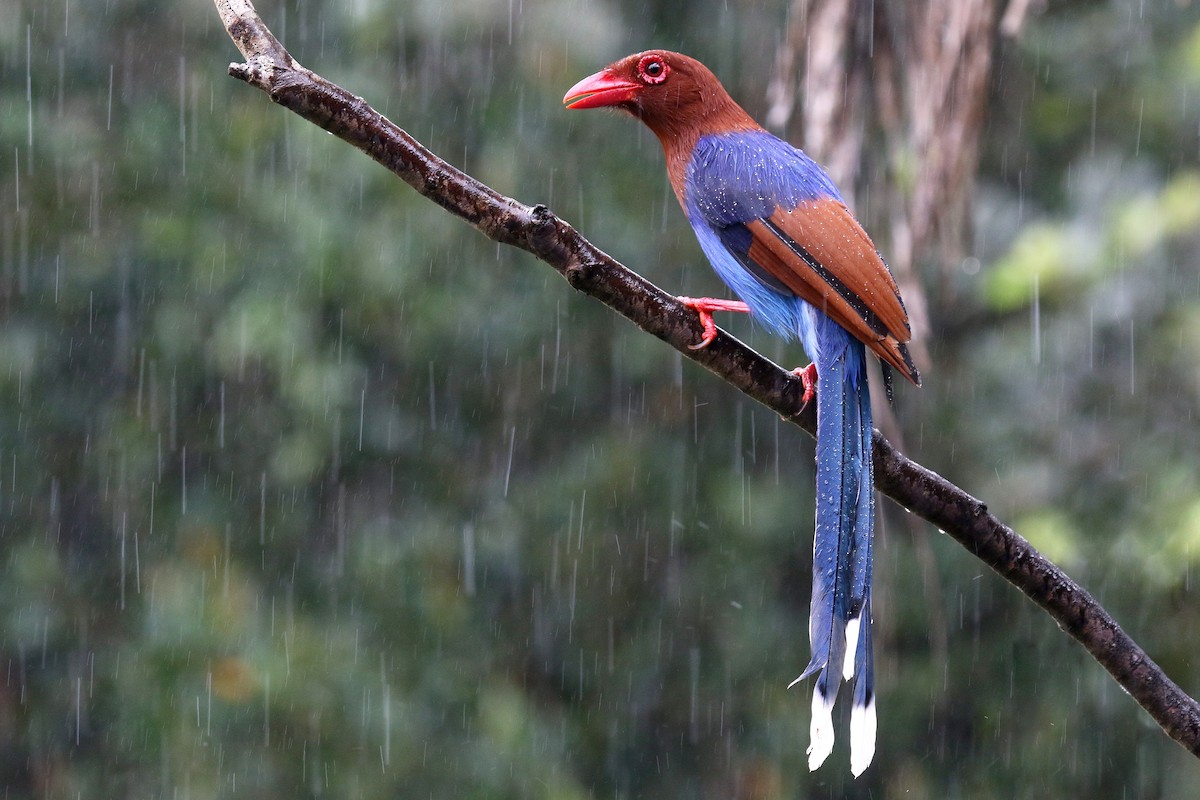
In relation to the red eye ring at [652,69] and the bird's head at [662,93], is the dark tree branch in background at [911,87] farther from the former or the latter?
the red eye ring at [652,69]

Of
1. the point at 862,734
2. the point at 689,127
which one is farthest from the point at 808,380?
the point at 689,127

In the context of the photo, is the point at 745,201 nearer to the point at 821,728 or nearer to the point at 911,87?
the point at 911,87

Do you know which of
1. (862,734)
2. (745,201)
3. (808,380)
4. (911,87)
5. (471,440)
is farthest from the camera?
(471,440)

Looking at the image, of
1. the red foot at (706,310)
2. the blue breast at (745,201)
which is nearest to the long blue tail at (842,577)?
the red foot at (706,310)

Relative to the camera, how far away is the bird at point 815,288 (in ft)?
7.62

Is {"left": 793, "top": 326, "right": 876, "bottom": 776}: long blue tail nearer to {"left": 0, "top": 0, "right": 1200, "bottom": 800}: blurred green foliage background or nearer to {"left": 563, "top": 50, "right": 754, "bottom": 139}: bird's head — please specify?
{"left": 563, "top": 50, "right": 754, "bottom": 139}: bird's head

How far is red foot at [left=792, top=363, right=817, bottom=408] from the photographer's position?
2.59m

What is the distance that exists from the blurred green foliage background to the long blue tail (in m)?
2.66

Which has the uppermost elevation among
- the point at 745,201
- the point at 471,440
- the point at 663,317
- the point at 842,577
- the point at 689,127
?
the point at 689,127

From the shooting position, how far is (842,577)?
233 centimetres

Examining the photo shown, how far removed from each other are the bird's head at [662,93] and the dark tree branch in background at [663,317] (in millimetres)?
776

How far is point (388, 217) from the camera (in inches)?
205

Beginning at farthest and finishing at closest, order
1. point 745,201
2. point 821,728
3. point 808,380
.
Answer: point 745,201, point 808,380, point 821,728

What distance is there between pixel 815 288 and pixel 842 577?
2.10ft
